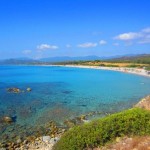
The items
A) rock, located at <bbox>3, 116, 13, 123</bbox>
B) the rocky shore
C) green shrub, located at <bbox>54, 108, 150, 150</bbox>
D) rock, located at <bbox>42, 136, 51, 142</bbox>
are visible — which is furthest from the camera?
rock, located at <bbox>3, 116, 13, 123</bbox>

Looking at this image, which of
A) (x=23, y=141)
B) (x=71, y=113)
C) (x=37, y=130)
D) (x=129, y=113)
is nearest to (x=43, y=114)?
(x=71, y=113)

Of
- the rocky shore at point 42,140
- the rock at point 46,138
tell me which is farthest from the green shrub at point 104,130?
the rock at point 46,138

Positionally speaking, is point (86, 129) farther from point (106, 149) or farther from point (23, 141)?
point (23, 141)

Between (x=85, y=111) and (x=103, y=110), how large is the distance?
240cm

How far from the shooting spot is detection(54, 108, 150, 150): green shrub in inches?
612

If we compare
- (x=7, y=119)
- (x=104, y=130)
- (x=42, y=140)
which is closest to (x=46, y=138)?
(x=42, y=140)

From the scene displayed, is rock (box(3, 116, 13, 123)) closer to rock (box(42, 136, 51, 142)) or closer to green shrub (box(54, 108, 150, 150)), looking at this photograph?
rock (box(42, 136, 51, 142))

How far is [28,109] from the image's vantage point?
38.9 metres

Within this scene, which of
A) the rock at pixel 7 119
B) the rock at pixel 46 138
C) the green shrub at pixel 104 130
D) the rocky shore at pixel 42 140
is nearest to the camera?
the green shrub at pixel 104 130

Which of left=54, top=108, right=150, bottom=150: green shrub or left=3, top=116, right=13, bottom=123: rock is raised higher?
left=54, top=108, right=150, bottom=150: green shrub

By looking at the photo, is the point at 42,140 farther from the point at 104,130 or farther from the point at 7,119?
the point at 104,130

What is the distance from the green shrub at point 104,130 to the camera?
51.0 ft

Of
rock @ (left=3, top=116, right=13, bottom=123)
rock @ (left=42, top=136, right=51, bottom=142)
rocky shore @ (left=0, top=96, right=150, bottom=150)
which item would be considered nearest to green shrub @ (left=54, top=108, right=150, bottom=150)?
rocky shore @ (left=0, top=96, right=150, bottom=150)

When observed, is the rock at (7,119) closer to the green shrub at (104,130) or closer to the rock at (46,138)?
the rock at (46,138)
